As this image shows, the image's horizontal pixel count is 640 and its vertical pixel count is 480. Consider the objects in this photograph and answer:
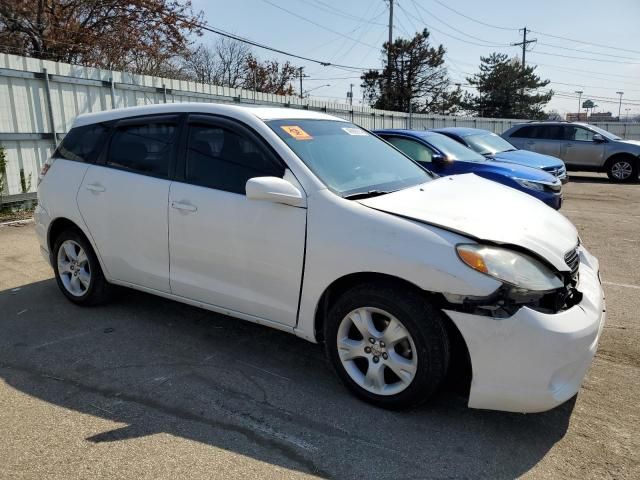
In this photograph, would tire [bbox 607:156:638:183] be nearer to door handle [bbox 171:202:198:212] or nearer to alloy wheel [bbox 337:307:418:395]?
alloy wheel [bbox 337:307:418:395]

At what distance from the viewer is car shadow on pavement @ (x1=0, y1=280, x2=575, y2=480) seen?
259cm

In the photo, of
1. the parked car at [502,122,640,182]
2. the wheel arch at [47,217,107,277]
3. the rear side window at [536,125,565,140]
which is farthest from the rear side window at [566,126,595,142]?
the wheel arch at [47,217,107,277]

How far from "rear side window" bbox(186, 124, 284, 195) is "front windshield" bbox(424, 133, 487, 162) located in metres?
5.28

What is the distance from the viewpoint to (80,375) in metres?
3.41

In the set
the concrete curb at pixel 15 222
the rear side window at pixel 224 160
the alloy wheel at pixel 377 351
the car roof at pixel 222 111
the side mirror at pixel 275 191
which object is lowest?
the concrete curb at pixel 15 222

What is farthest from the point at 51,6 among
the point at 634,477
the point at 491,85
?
the point at 491,85

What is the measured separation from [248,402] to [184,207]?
4.68 feet

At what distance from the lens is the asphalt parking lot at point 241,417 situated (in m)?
2.52

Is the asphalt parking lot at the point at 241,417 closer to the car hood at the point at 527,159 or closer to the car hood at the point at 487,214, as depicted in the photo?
the car hood at the point at 487,214

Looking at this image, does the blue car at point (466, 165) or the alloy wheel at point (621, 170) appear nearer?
the blue car at point (466, 165)

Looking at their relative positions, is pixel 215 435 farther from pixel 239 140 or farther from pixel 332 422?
pixel 239 140

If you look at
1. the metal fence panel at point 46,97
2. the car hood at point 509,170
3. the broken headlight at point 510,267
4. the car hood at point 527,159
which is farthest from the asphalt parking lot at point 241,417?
the car hood at point 527,159

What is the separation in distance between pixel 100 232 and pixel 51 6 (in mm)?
16278

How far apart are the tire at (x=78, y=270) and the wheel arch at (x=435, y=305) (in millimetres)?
2340
